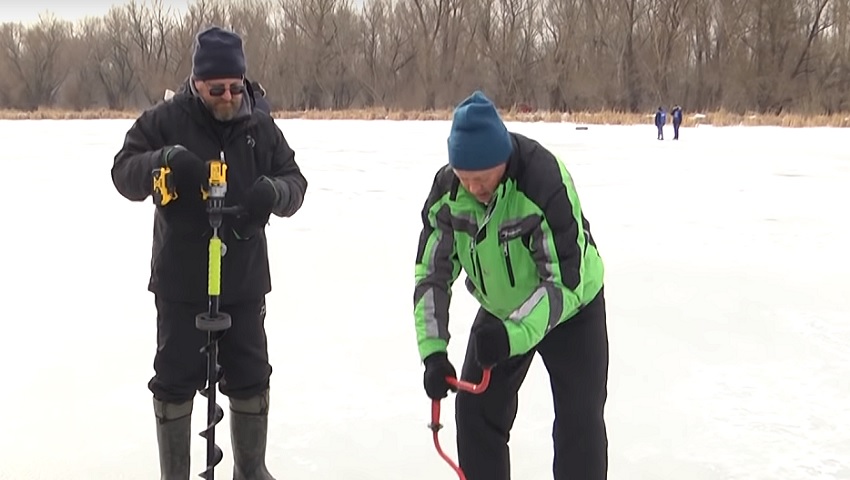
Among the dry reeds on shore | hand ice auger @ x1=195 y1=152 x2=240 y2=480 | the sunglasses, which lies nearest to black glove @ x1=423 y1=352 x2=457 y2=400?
hand ice auger @ x1=195 y1=152 x2=240 y2=480

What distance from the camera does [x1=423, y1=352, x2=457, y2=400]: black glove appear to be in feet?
6.36

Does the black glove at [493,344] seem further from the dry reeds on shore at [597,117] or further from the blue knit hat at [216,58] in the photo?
the dry reeds on shore at [597,117]

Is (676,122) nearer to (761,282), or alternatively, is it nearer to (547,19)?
(761,282)

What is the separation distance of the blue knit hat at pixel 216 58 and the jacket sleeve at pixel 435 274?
674 mm

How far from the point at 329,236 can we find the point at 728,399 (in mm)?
3950

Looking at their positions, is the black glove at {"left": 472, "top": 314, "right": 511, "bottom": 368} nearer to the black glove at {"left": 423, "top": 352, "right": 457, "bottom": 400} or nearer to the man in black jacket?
the black glove at {"left": 423, "top": 352, "right": 457, "bottom": 400}

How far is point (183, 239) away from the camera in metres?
2.26

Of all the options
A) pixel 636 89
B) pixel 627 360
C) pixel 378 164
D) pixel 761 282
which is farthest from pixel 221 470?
pixel 636 89

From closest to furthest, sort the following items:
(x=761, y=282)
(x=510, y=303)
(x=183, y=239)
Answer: (x=510, y=303), (x=183, y=239), (x=761, y=282)

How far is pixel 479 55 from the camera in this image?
4550 cm

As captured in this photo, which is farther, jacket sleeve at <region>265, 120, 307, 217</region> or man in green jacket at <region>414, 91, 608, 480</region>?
jacket sleeve at <region>265, 120, 307, 217</region>

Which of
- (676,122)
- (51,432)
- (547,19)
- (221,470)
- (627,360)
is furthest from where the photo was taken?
(547,19)

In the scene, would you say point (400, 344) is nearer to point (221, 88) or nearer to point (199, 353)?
point (199, 353)

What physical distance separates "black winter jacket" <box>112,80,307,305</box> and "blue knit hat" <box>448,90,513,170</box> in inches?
25.3
